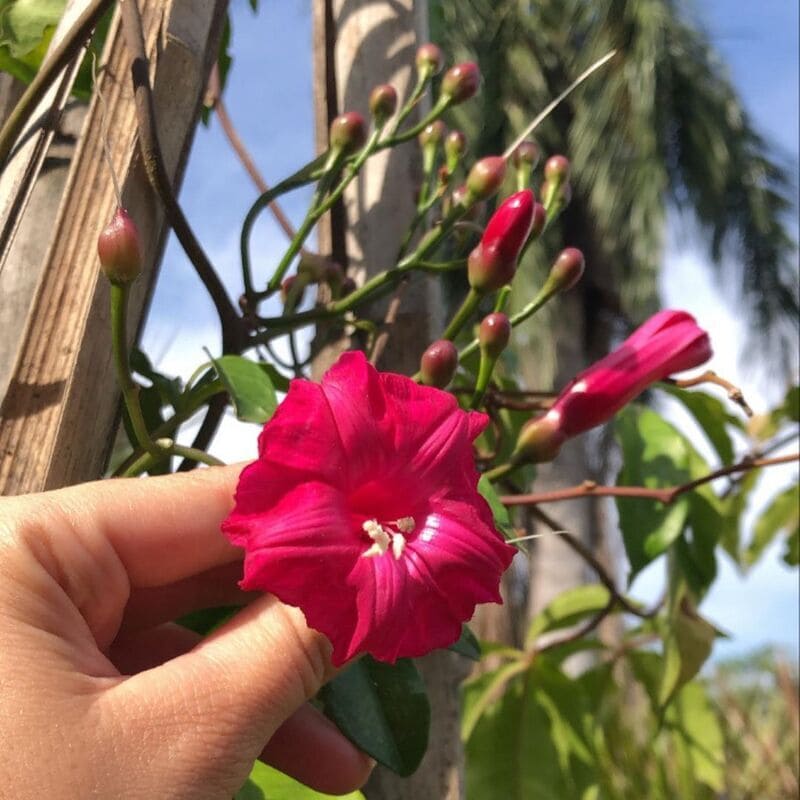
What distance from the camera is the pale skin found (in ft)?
1.39

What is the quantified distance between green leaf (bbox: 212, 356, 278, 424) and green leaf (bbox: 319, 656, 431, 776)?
0.50 feet

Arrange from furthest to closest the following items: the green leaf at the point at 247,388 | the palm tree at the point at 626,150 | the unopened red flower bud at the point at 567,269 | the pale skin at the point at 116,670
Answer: the palm tree at the point at 626,150, the unopened red flower bud at the point at 567,269, the green leaf at the point at 247,388, the pale skin at the point at 116,670

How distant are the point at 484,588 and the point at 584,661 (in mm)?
5274

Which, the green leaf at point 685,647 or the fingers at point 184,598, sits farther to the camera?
the green leaf at point 685,647

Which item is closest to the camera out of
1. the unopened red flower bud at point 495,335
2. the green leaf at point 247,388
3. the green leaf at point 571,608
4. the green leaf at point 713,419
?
the green leaf at point 247,388

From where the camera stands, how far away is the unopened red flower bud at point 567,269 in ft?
2.45

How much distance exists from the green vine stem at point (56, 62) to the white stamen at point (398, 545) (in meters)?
0.36

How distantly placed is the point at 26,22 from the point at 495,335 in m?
0.40

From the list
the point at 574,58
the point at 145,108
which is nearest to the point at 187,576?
the point at 145,108

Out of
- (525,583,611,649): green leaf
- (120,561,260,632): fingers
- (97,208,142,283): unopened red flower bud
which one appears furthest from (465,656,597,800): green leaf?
(97,208,142,283): unopened red flower bud

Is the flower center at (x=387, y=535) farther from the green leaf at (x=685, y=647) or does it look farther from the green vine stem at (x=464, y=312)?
the green leaf at (x=685, y=647)

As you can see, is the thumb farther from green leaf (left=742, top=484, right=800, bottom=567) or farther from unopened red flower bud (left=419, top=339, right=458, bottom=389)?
green leaf (left=742, top=484, right=800, bottom=567)

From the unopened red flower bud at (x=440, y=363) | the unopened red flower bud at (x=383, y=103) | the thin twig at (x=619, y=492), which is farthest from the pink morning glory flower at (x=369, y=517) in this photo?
the unopened red flower bud at (x=383, y=103)

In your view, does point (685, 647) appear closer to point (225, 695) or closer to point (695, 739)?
point (695, 739)
